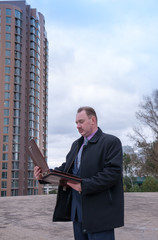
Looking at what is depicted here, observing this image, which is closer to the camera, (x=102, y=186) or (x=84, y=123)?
(x=102, y=186)

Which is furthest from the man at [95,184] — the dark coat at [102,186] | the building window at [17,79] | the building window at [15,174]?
the building window at [17,79]

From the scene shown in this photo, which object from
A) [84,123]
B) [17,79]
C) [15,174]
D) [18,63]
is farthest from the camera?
[18,63]

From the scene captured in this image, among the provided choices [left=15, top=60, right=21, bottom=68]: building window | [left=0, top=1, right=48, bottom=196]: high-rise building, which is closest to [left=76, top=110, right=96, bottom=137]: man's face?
[left=0, top=1, right=48, bottom=196]: high-rise building

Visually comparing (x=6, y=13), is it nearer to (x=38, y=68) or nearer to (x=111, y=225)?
(x=38, y=68)

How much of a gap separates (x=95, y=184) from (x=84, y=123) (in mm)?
562

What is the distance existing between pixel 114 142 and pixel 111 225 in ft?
2.23

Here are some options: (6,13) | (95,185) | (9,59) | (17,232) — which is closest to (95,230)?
(95,185)

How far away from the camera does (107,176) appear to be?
7.69 feet

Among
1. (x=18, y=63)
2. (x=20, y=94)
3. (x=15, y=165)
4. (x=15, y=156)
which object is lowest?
(x=15, y=165)

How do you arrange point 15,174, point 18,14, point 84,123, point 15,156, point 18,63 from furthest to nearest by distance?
1. point 18,14
2. point 18,63
3. point 15,156
4. point 15,174
5. point 84,123

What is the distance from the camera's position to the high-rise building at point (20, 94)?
227 feet

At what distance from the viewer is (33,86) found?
253 ft

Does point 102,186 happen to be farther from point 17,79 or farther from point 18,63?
point 18,63

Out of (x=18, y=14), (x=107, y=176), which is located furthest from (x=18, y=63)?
(x=107, y=176)
